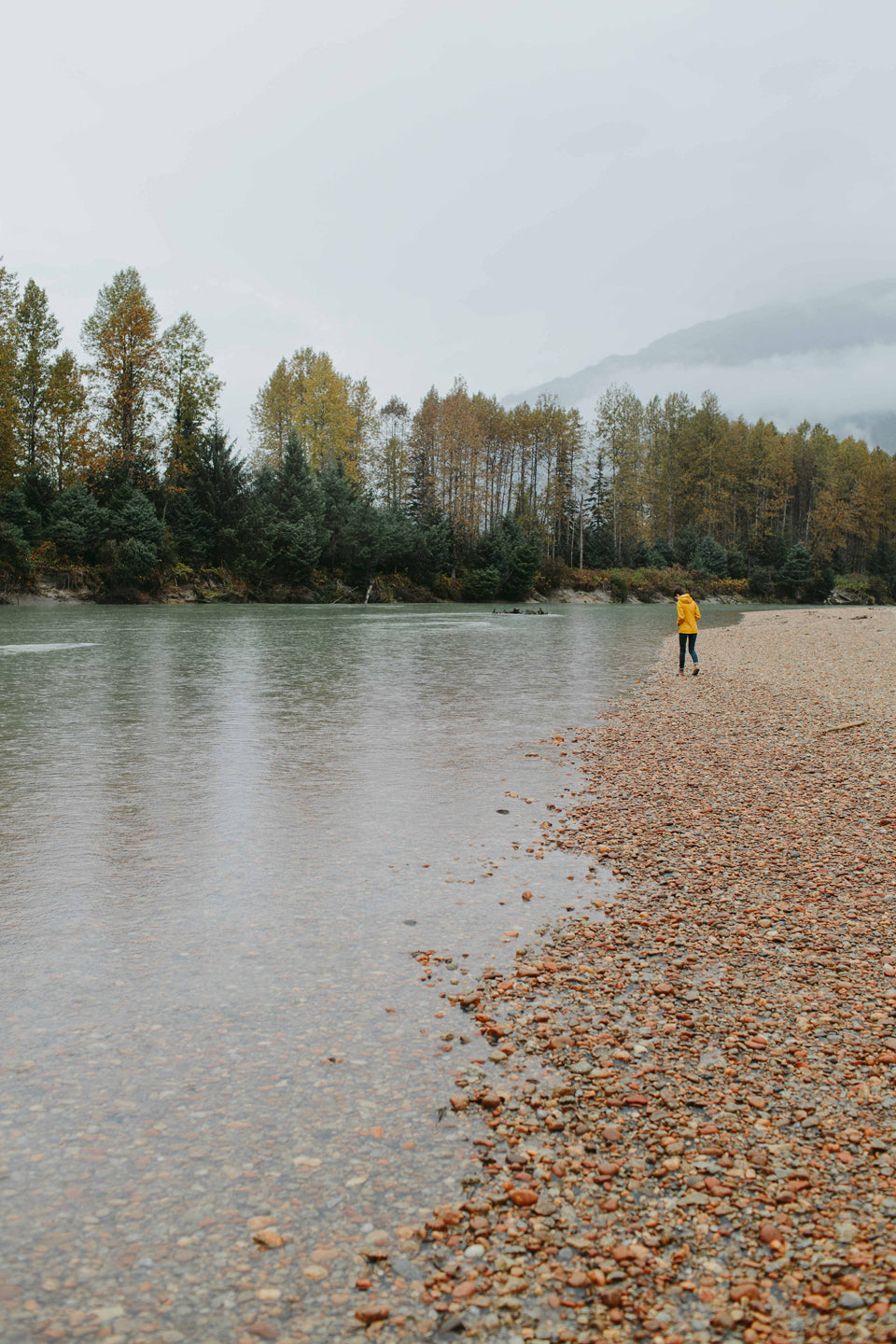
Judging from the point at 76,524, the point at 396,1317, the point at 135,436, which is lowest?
the point at 396,1317

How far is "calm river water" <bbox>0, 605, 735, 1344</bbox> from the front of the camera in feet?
8.64

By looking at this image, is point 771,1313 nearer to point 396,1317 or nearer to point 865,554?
point 396,1317

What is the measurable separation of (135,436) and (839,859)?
5279 centimetres

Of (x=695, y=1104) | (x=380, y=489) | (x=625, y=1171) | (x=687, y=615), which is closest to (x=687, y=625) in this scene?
(x=687, y=615)

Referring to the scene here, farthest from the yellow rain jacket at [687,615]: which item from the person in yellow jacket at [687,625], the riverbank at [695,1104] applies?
the riverbank at [695,1104]

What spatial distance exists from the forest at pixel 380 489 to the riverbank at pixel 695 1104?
43306 mm

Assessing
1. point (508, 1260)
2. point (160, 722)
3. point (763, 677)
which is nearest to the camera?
point (508, 1260)

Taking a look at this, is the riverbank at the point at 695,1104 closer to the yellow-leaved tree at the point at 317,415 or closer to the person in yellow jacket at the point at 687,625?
the person in yellow jacket at the point at 687,625

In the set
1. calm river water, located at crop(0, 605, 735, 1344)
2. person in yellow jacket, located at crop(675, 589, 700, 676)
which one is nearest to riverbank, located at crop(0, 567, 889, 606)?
person in yellow jacket, located at crop(675, 589, 700, 676)

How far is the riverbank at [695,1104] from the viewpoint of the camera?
2422mm

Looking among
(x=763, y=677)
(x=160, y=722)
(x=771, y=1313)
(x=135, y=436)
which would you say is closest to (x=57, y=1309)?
(x=771, y=1313)

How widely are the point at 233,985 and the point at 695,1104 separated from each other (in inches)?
86.4

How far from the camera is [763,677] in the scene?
56.9 feet

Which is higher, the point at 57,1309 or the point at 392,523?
the point at 392,523
